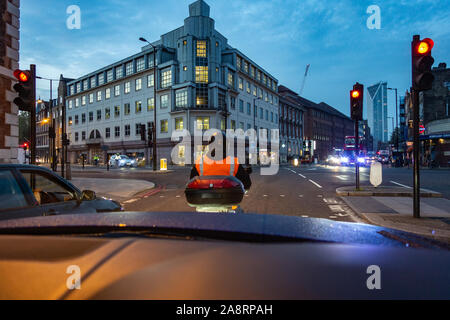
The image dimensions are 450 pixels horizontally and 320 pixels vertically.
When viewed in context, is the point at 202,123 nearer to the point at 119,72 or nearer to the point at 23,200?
the point at 119,72

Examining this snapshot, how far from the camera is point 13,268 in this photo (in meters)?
0.93

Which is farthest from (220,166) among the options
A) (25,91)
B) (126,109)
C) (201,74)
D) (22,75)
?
(126,109)

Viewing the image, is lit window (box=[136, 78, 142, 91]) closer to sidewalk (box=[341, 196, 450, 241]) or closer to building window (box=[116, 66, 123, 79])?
building window (box=[116, 66, 123, 79])

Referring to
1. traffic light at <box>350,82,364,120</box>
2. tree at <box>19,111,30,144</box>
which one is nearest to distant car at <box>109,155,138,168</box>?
traffic light at <box>350,82,364,120</box>

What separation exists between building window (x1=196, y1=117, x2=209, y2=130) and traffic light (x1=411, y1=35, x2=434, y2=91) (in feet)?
109

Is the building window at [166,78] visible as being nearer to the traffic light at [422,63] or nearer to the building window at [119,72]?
the building window at [119,72]

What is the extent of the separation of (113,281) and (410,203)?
9.15m

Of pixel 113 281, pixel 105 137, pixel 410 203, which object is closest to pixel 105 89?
pixel 105 137

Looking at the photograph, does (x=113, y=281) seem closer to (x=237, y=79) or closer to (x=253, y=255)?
(x=253, y=255)

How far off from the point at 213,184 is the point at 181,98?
3608 centimetres

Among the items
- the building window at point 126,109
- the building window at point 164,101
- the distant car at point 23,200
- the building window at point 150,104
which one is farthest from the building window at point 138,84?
the distant car at point 23,200

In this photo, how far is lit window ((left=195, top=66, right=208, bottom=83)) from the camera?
3909cm

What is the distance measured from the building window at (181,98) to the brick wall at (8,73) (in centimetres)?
2910

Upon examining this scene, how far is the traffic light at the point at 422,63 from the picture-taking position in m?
5.62
